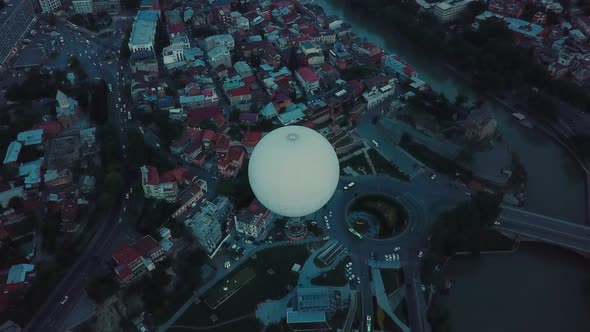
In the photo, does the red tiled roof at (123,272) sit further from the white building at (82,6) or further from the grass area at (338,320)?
the white building at (82,6)

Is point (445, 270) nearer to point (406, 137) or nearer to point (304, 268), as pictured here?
point (304, 268)

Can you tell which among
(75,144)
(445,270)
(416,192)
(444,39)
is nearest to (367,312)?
(445,270)

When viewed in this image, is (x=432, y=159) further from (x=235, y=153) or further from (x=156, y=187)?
(x=156, y=187)

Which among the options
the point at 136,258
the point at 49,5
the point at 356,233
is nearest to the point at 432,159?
the point at 356,233

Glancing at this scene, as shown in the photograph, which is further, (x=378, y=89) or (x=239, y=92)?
(x=378, y=89)

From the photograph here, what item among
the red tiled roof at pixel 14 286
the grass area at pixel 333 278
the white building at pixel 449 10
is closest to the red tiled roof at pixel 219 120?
the grass area at pixel 333 278
